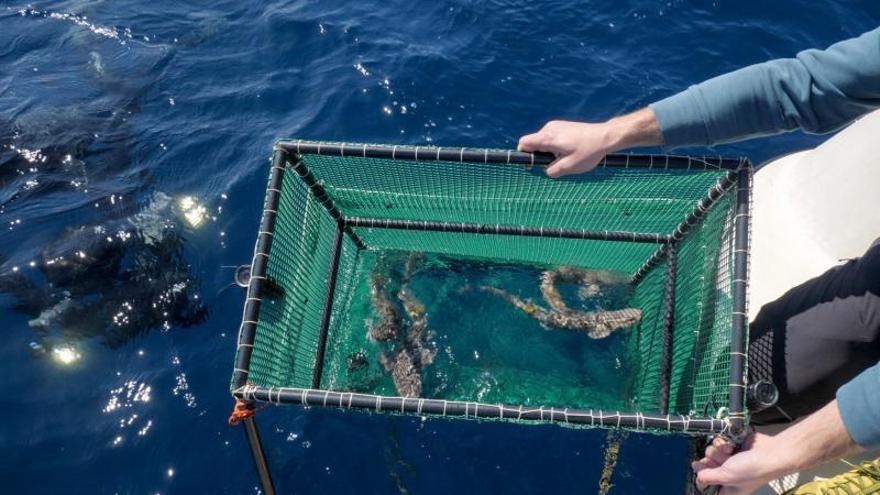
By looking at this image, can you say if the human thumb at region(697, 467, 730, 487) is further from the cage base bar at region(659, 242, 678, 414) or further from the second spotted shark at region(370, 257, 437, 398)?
the second spotted shark at region(370, 257, 437, 398)

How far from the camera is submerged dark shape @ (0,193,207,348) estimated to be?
5809mm

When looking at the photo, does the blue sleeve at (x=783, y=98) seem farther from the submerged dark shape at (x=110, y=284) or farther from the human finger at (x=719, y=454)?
the submerged dark shape at (x=110, y=284)

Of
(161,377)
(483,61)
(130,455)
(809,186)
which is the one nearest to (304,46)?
(483,61)

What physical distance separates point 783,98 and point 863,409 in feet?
5.29

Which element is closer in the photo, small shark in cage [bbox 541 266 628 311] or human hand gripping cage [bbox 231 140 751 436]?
human hand gripping cage [bbox 231 140 751 436]

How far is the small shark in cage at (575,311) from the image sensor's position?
522 centimetres

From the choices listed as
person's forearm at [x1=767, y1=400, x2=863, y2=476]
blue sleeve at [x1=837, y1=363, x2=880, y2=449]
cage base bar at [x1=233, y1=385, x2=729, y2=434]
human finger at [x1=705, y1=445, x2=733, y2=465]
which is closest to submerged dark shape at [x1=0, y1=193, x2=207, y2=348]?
cage base bar at [x1=233, y1=385, x2=729, y2=434]

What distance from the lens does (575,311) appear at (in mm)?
5410

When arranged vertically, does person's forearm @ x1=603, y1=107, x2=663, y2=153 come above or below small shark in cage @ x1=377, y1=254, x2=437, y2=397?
above

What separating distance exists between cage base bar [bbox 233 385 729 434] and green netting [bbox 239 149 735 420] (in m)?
0.29

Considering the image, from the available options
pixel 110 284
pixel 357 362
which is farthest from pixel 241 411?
pixel 110 284

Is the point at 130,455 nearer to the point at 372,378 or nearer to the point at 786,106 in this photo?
the point at 372,378

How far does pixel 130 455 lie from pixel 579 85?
→ 6889 millimetres

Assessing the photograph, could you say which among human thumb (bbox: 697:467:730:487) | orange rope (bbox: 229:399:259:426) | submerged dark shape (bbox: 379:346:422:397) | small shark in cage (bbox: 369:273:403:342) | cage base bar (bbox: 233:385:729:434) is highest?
small shark in cage (bbox: 369:273:403:342)
